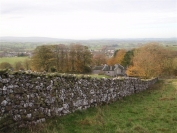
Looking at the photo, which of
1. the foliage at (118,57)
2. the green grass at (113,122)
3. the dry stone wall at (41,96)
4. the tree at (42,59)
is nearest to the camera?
the dry stone wall at (41,96)

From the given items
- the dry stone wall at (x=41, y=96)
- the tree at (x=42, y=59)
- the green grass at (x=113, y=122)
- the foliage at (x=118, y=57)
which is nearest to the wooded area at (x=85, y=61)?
the tree at (x=42, y=59)

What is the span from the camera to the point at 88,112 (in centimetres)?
1188

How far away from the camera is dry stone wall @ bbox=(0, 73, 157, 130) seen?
8.51 meters

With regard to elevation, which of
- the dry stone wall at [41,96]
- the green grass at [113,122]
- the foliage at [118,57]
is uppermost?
the dry stone wall at [41,96]

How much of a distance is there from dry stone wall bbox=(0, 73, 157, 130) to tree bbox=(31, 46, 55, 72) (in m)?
54.4

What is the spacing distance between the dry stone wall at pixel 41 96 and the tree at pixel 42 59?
2144 inches

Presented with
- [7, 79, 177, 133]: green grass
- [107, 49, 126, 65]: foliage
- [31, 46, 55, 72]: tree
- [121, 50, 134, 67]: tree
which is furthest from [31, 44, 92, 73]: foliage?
[7, 79, 177, 133]: green grass

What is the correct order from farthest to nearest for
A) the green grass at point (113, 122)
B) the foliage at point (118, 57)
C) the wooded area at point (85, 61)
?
the foliage at point (118, 57) → the wooded area at point (85, 61) → the green grass at point (113, 122)

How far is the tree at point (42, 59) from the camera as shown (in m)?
66.1

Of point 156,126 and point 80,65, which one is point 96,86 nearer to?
point 156,126

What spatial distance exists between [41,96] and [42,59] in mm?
59314

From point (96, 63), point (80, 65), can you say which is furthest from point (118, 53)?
point (80, 65)

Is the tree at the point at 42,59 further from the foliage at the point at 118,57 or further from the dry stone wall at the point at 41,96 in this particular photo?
the dry stone wall at the point at 41,96

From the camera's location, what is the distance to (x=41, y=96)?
968 centimetres
